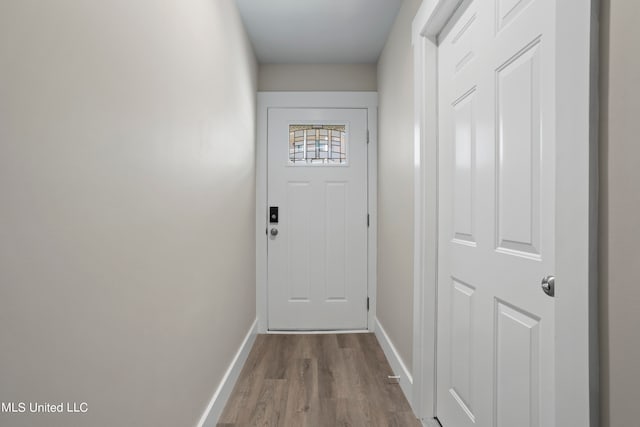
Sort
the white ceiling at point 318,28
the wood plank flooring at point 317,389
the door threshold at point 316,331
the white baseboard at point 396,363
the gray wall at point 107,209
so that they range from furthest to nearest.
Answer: the door threshold at point 316,331 → the white ceiling at point 318,28 → the white baseboard at point 396,363 → the wood plank flooring at point 317,389 → the gray wall at point 107,209

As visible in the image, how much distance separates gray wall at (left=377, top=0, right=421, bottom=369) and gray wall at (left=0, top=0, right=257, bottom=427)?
110 cm

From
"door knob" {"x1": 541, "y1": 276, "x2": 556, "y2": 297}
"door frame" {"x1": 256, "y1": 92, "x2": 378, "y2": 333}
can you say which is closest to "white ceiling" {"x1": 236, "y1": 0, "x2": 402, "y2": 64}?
"door frame" {"x1": 256, "y1": 92, "x2": 378, "y2": 333}

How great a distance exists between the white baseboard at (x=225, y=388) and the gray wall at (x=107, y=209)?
2.6 inches

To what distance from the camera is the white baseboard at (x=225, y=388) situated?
1.66m

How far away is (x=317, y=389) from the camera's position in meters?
2.14

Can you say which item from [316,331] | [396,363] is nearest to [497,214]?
[396,363]

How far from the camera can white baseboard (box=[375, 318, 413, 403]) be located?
2000 mm

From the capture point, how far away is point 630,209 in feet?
2.15

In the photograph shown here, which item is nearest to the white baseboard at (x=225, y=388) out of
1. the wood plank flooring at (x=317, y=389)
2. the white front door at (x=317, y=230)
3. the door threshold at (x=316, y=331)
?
the wood plank flooring at (x=317, y=389)

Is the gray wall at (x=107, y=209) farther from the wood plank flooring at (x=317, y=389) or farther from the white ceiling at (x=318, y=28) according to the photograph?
the white ceiling at (x=318, y=28)

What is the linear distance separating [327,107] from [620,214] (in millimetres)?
2809

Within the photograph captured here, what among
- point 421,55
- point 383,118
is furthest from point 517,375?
point 383,118

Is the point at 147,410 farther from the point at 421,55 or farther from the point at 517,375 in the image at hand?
the point at 421,55

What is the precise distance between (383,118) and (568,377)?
2478 millimetres
